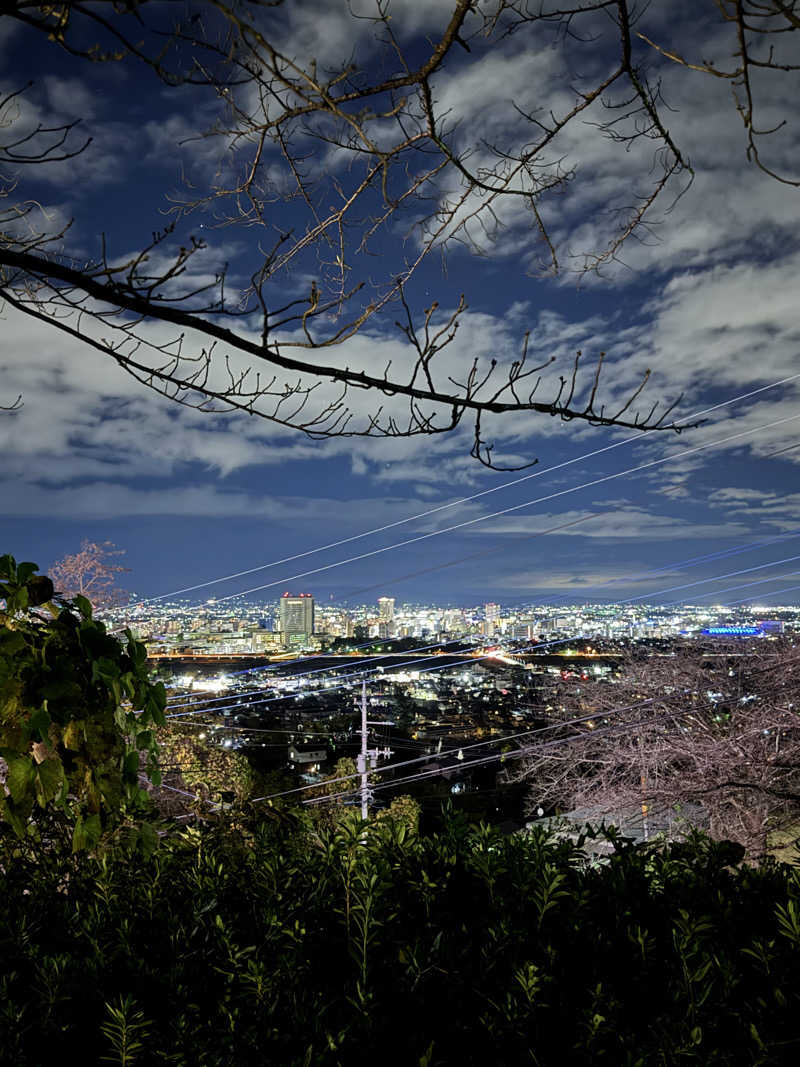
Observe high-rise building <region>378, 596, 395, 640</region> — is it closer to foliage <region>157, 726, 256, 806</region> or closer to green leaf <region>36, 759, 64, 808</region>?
foliage <region>157, 726, 256, 806</region>

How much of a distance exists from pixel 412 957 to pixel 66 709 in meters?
0.75

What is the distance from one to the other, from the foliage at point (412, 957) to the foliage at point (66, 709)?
0.29 m

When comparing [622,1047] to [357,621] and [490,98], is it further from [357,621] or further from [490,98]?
[357,621]

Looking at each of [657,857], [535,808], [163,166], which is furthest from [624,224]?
[535,808]

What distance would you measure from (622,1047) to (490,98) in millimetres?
2237

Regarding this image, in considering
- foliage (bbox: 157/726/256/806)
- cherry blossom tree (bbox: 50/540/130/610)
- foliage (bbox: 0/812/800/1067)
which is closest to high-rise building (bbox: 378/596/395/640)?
foliage (bbox: 157/726/256/806)

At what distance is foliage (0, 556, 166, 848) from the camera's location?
1.15m

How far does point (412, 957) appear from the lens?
1.17 metres

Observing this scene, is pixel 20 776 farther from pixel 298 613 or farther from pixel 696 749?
pixel 298 613

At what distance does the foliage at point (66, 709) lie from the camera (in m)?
1.15

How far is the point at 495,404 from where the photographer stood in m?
1.62

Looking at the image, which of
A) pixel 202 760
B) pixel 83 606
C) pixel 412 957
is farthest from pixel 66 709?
pixel 202 760

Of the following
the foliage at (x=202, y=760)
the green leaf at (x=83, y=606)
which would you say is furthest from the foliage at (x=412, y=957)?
the foliage at (x=202, y=760)

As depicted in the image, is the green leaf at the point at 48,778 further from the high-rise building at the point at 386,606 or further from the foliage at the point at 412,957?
the high-rise building at the point at 386,606
